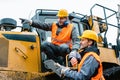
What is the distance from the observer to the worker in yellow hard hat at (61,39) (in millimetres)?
6805

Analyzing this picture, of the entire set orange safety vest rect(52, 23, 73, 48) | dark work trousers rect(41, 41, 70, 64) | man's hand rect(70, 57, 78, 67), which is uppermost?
orange safety vest rect(52, 23, 73, 48)

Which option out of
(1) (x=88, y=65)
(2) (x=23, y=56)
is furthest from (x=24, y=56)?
(1) (x=88, y=65)

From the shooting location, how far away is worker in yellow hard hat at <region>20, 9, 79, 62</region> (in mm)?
6805

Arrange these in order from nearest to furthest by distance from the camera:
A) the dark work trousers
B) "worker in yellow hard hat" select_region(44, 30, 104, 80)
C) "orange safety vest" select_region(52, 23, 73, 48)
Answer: "worker in yellow hard hat" select_region(44, 30, 104, 80) < the dark work trousers < "orange safety vest" select_region(52, 23, 73, 48)

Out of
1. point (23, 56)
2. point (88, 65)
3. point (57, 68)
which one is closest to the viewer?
point (88, 65)

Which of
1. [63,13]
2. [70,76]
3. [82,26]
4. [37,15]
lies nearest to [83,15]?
[82,26]

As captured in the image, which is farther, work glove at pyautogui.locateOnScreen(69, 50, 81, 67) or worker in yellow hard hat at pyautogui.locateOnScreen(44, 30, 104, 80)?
work glove at pyautogui.locateOnScreen(69, 50, 81, 67)

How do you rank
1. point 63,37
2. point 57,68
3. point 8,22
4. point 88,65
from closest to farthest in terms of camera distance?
point 88,65 < point 57,68 < point 63,37 < point 8,22

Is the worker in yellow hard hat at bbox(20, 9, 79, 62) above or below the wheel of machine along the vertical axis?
below

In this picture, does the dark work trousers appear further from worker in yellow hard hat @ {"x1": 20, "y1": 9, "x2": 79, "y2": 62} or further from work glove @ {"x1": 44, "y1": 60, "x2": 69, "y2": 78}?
work glove @ {"x1": 44, "y1": 60, "x2": 69, "y2": 78}

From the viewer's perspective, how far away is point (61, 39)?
7.03 m

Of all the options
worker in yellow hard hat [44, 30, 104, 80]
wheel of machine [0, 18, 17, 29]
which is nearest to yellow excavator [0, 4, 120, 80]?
wheel of machine [0, 18, 17, 29]

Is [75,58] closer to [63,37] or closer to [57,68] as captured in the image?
[57,68]

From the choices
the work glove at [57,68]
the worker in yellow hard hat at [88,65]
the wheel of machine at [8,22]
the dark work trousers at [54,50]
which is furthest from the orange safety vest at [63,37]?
the worker in yellow hard hat at [88,65]
